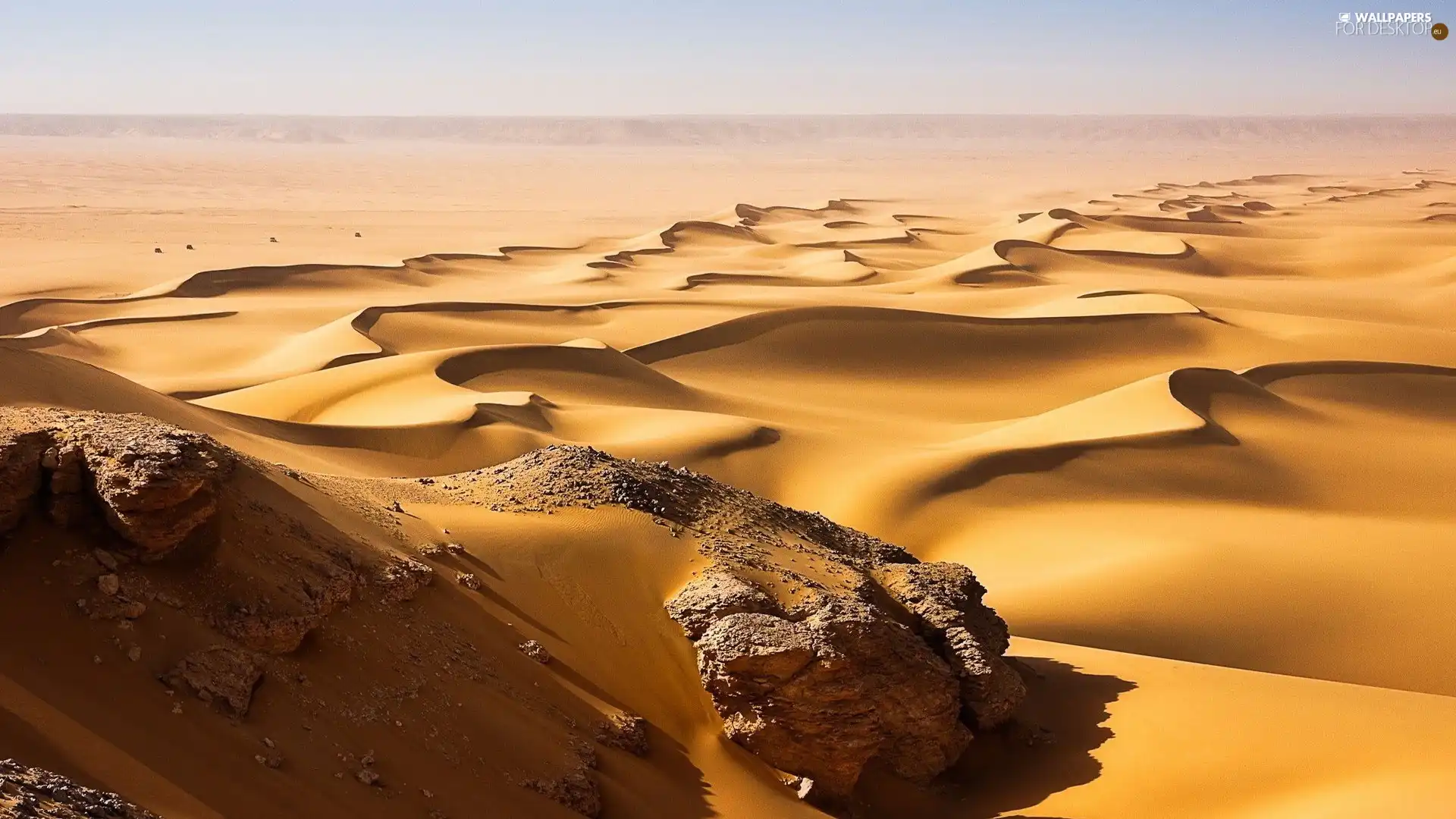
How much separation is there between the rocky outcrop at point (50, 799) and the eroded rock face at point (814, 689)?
10.4 ft

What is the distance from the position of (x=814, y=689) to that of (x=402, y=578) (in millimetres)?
2181

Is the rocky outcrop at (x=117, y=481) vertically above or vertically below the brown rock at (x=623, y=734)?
above

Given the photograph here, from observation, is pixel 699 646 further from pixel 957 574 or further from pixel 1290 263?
pixel 1290 263

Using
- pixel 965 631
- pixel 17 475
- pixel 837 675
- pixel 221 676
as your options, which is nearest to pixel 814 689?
pixel 837 675

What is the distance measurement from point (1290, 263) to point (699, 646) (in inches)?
1559

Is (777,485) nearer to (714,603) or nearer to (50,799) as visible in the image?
(714,603)

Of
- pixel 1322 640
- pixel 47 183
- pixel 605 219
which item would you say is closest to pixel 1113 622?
pixel 1322 640

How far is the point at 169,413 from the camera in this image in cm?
1060

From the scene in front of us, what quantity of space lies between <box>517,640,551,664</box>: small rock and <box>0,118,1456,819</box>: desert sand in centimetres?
6

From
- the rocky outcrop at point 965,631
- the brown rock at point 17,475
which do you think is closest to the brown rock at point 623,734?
the rocky outcrop at point 965,631

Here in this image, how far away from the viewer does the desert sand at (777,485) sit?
5293mm

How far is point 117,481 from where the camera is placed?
5.05 meters

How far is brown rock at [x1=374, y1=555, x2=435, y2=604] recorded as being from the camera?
6.06 metres

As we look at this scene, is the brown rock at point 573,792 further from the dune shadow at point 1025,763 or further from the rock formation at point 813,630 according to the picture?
the dune shadow at point 1025,763
